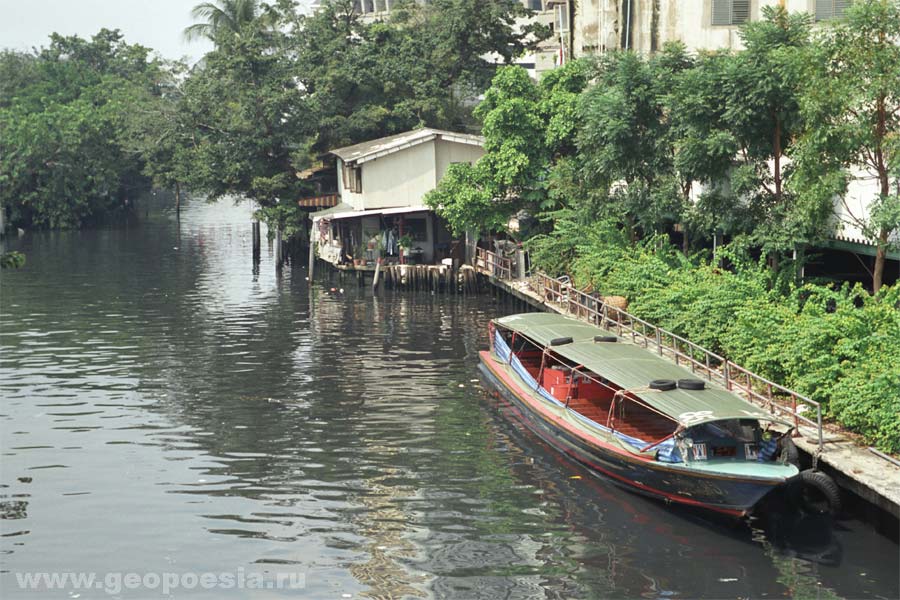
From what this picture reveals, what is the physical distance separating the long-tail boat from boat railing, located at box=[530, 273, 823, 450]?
752mm

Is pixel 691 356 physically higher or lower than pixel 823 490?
higher

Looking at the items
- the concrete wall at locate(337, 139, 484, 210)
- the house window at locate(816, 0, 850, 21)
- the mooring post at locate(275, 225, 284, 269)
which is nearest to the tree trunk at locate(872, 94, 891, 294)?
the house window at locate(816, 0, 850, 21)

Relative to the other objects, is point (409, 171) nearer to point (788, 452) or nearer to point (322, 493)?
point (322, 493)

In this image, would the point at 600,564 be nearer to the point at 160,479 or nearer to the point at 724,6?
the point at 160,479

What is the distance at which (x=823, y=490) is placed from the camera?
21578 mm

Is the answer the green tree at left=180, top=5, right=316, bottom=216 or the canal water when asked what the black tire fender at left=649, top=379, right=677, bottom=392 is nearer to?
the canal water

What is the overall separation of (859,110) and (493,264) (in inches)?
1042

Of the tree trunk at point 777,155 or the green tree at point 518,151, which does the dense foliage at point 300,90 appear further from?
the tree trunk at point 777,155

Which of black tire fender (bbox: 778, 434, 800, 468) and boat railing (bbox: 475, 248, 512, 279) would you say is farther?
boat railing (bbox: 475, 248, 512, 279)

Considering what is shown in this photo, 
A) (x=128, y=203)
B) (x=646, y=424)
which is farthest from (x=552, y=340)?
(x=128, y=203)

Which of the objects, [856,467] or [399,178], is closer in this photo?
[856,467]

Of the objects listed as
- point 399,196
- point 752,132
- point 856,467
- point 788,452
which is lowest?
point 856,467

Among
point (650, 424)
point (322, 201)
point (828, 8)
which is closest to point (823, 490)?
point (650, 424)

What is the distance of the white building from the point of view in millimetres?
57594
